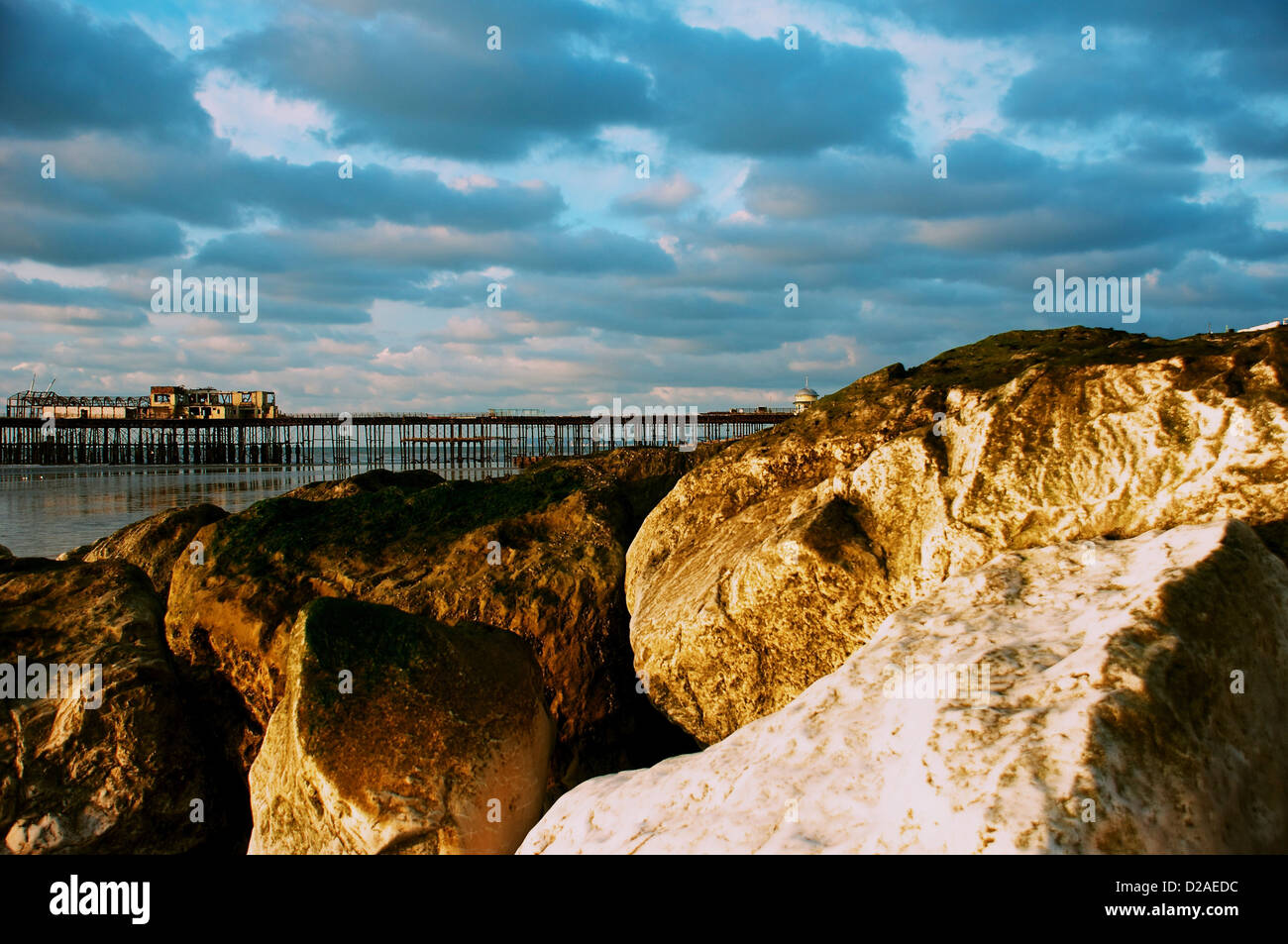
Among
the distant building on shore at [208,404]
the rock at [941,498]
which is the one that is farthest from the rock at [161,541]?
the distant building on shore at [208,404]

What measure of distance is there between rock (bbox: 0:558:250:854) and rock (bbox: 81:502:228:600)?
9.61ft

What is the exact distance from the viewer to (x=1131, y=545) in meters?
4.51

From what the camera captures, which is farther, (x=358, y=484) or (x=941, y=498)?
(x=358, y=484)

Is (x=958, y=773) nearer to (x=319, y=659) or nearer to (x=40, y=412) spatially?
(x=319, y=659)

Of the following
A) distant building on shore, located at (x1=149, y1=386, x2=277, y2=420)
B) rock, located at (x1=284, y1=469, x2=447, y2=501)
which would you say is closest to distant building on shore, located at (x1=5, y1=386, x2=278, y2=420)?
distant building on shore, located at (x1=149, y1=386, x2=277, y2=420)

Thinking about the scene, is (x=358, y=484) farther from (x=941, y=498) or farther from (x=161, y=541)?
(x=941, y=498)

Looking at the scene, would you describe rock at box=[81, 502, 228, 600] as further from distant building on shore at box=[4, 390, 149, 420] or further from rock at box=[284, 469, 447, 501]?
distant building on shore at box=[4, 390, 149, 420]

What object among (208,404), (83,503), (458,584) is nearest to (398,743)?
(458,584)

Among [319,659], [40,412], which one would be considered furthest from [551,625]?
[40,412]

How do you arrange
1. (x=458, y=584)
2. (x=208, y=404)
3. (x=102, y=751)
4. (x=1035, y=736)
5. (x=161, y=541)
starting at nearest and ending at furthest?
1. (x=1035, y=736)
2. (x=102, y=751)
3. (x=458, y=584)
4. (x=161, y=541)
5. (x=208, y=404)

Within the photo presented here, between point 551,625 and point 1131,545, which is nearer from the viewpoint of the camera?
point 1131,545

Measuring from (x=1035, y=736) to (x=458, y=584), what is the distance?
5.68m

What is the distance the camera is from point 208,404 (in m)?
106
